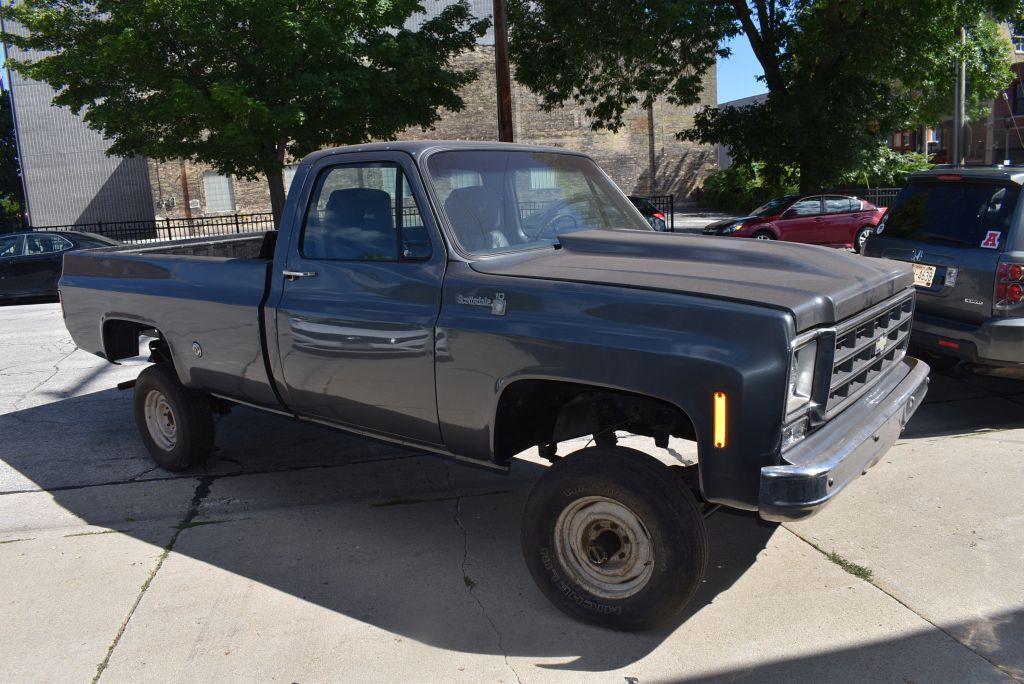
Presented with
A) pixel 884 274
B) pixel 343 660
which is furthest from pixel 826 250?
pixel 343 660

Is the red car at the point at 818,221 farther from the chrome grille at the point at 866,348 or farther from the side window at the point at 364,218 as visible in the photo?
the side window at the point at 364,218

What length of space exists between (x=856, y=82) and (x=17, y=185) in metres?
36.5

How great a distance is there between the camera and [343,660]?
3.58m

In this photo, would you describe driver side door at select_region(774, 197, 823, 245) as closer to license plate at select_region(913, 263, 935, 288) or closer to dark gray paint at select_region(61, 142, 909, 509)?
license plate at select_region(913, 263, 935, 288)

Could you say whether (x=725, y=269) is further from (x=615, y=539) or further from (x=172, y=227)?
(x=172, y=227)

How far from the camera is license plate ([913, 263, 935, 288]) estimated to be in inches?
247

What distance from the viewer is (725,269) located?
379 cm

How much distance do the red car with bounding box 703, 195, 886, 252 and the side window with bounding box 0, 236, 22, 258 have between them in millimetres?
14922

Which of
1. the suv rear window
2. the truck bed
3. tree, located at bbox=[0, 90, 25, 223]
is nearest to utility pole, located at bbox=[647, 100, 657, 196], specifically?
tree, located at bbox=[0, 90, 25, 223]

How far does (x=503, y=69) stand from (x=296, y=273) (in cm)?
1395

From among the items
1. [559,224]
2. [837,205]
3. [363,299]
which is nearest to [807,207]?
[837,205]

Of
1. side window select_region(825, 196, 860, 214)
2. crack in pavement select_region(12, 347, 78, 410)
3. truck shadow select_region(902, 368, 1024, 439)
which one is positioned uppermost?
side window select_region(825, 196, 860, 214)

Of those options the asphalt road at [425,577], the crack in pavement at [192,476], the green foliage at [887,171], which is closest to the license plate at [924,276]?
the asphalt road at [425,577]

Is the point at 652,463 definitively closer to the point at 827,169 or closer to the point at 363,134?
the point at 363,134
